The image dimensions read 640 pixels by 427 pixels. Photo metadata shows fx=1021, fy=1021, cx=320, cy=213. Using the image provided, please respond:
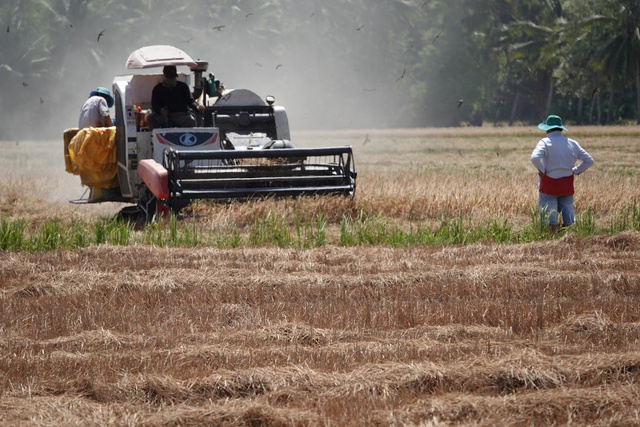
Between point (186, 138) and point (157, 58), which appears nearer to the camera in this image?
point (157, 58)

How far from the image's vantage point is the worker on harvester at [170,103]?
14.1m

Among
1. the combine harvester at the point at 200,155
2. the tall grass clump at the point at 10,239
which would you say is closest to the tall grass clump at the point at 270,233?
the combine harvester at the point at 200,155

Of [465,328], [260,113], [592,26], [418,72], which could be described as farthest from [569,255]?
[418,72]

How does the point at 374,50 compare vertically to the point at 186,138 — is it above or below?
above

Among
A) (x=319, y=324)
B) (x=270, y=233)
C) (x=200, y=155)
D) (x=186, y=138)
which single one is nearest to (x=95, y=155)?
(x=186, y=138)

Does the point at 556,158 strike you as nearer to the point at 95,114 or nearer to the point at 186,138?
the point at 186,138

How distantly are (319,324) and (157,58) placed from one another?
763 centimetres

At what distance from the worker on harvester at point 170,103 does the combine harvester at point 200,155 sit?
25 centimetres

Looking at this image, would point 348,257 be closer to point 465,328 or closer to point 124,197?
point 465,328

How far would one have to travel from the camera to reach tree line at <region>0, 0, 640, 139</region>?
170 feet

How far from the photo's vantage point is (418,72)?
6688 cm

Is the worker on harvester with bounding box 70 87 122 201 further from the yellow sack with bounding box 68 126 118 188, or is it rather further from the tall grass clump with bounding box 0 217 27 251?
the tall grass clump with bounding box 0 217 27 251

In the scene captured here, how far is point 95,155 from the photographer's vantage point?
1445 cm

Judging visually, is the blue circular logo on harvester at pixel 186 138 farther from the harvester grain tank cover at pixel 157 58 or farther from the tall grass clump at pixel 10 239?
the tall grass clump at pixel 10 239
